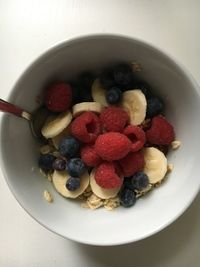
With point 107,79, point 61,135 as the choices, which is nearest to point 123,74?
point 107,79

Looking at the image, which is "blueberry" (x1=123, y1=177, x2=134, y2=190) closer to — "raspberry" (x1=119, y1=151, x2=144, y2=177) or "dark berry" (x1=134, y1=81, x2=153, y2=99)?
"raspberry" (x1=119, y1=151, x2=144, y2=177)

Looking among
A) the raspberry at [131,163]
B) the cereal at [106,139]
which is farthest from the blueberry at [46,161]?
the raspberry at [131,163]

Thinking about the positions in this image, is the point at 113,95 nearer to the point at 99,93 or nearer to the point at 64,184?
the point at 99,93

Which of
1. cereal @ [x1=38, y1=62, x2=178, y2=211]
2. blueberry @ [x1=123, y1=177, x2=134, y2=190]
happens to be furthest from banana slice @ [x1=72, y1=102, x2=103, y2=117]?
blueberry @ [x1=123, y1=177, x2=134, y2=190]

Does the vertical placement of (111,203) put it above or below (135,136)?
below

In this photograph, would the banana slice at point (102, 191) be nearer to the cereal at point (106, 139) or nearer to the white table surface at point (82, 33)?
the cereal at point (106, 139)
